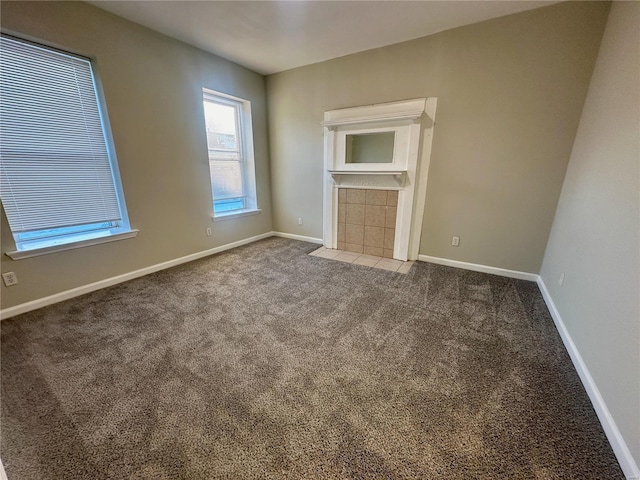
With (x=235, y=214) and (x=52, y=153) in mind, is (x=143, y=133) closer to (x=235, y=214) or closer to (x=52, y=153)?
(x=52, y=153)

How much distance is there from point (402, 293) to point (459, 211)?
4.20ft

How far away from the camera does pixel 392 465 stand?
105 centimetres

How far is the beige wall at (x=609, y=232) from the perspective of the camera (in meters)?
1.18

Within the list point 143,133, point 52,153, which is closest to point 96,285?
point 52,153

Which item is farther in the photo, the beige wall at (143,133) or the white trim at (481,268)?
the white trim at (481,268)

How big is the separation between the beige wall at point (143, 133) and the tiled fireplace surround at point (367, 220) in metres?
1.80

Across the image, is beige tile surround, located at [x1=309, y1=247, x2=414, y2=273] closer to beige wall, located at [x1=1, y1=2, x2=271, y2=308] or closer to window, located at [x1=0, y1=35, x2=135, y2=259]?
beige wall, located at [x1=1, y1=2, x2=271, y2=308]

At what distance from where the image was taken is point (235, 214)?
382cm

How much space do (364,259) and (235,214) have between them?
2041 millimetres

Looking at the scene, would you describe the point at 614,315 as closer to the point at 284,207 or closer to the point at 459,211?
the point at 459,211

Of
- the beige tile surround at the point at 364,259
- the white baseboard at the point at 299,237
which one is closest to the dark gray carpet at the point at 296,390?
the beige tile surround at the point at 364,259

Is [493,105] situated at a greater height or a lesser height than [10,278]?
greater

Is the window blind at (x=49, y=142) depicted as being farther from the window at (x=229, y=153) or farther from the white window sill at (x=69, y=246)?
the window at (x=229, y=153)

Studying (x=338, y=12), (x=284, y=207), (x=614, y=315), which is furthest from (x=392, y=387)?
(x=284, y=207)
